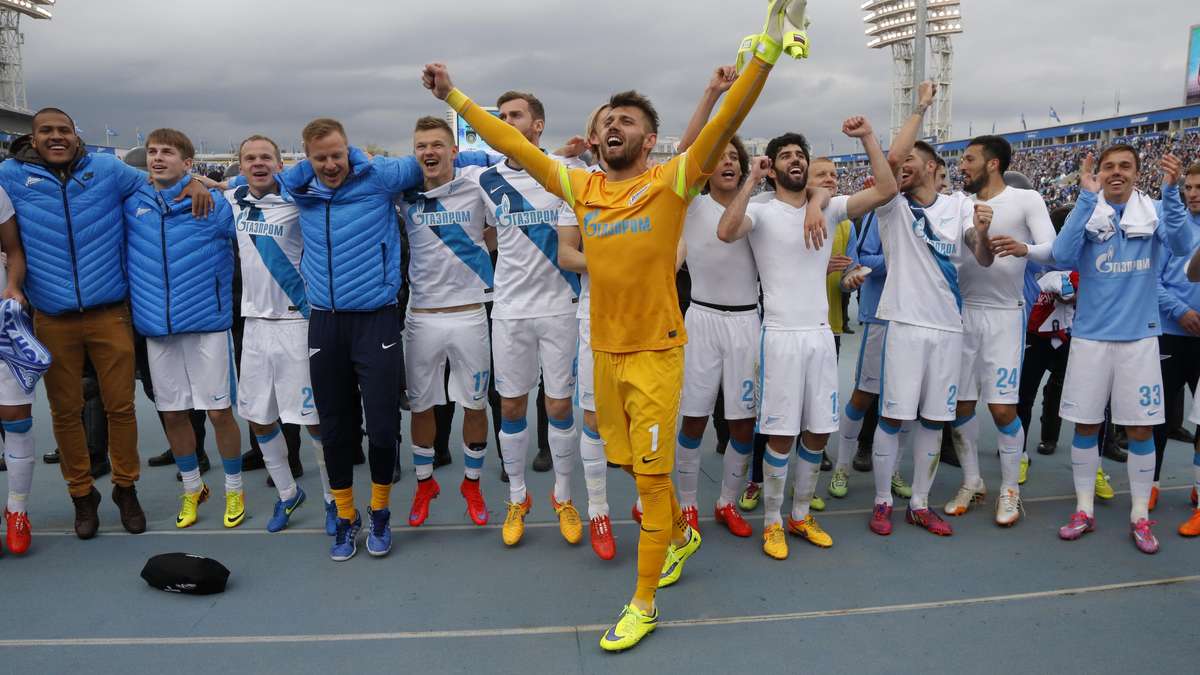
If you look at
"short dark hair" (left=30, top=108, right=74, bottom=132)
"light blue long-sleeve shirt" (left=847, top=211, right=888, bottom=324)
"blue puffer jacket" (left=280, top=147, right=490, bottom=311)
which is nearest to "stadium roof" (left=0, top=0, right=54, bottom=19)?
"short dark hair" (left=30, top=108, right=74, bottom=132)

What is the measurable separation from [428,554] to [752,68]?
2677 mm

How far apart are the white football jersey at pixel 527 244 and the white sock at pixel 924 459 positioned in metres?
1.99

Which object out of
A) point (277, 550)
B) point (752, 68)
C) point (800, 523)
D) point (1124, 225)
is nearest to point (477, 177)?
point (752, 68)

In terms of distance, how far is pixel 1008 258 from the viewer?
3.91 m

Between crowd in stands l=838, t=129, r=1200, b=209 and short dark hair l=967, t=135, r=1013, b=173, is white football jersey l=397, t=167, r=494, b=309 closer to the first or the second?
short dark hair l=967, t=135, r=1013, b=173

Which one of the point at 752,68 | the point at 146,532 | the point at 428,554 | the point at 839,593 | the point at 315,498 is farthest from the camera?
the point at 315,498

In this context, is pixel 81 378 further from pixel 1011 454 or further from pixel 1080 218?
pixel 1080 218

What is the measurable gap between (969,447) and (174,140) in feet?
15.4

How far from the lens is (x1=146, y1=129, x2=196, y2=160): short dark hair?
3924 millimetres

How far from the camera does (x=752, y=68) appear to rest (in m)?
2.45

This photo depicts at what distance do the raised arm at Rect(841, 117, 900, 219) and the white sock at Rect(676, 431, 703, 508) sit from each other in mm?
1392

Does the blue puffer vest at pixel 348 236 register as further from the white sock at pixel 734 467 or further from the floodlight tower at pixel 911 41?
the floodlight tower at pixel 911 41

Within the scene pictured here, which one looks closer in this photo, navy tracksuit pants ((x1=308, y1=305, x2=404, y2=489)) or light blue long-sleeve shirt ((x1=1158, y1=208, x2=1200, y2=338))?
navy tracksuit pants ((x1=308, y1=305, x2=404, y2=489))

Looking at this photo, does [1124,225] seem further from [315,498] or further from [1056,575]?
[315,498]
